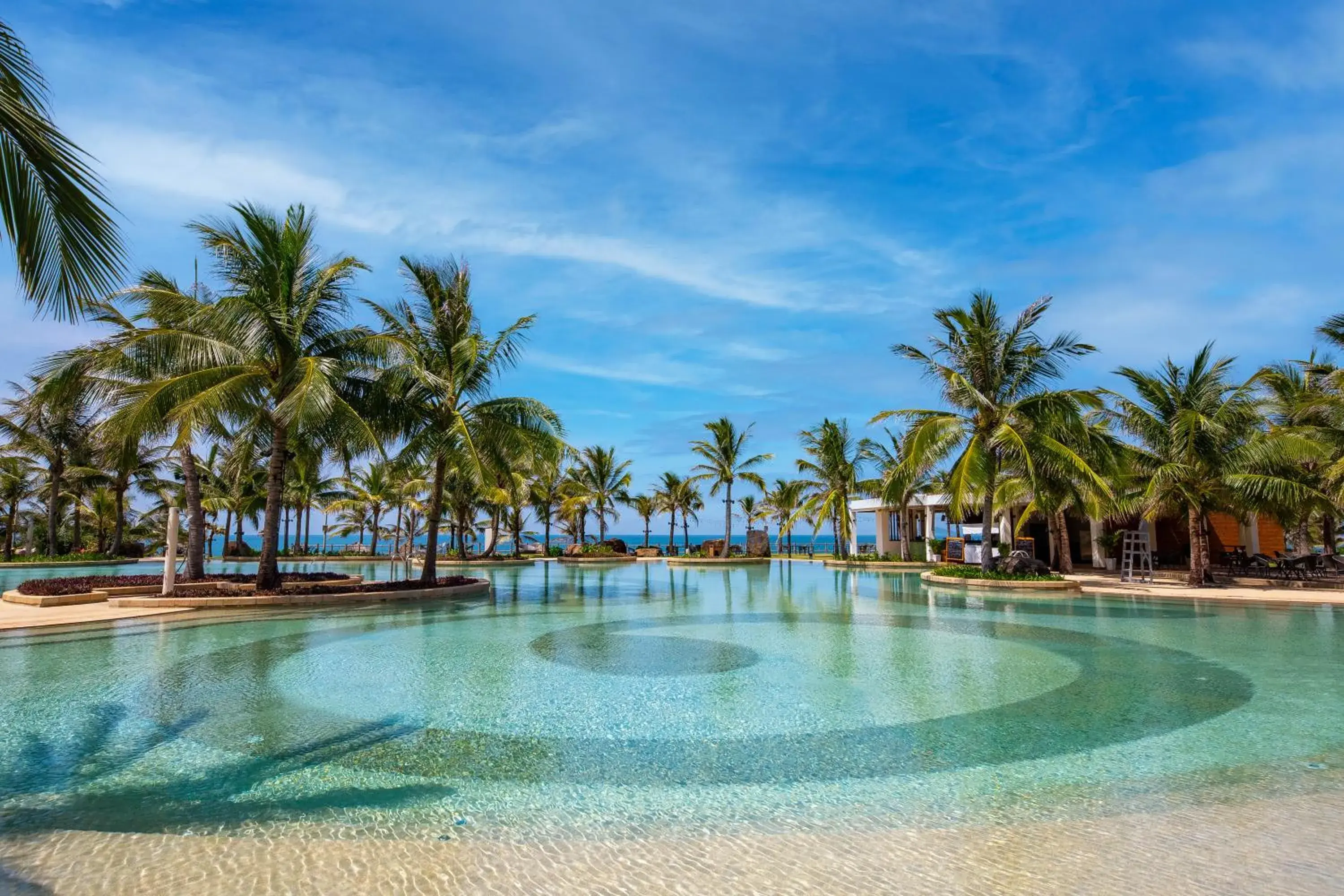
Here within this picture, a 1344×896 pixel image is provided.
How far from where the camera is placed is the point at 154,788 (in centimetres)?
420

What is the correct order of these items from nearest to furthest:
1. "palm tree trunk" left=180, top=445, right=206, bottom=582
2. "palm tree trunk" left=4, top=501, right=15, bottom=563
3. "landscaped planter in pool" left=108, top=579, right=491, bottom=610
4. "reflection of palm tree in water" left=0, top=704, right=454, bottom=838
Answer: "reflection of palm tree in water" left=0, top=704, right=454, bottom=838 → "landscaped planter in pool" left=108, top=579, right=491, bottom=610 → "palm tree trunk" left=180, top=445, right=206, bottom=582 → "palm tree trunk" left=4, top=501, right=15, bottom=563

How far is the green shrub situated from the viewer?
19094 mm

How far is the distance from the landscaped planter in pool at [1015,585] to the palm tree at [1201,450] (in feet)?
10.8

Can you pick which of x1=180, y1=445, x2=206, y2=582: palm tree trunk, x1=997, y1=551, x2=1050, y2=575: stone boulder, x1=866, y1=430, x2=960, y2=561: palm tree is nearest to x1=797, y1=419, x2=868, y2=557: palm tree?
x1=866, y1=430, x2=960, y2=561: palm tree

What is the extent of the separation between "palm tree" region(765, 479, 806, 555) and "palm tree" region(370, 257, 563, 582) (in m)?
23.9

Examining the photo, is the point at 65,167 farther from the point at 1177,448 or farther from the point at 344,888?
the point at 1177,448

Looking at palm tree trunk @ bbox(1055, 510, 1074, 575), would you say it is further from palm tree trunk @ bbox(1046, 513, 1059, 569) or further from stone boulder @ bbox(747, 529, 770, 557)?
stone boulder @ bbox(747, 529, 770, 557)

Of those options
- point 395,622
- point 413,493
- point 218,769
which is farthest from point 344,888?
point 413,493

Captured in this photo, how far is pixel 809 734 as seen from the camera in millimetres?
5496

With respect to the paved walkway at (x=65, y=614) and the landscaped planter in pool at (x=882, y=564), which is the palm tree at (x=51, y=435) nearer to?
the paved walkway at (x=65, y=614)

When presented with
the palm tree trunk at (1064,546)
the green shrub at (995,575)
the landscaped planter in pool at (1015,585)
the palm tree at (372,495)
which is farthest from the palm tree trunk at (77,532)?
the palm tree trunk at (1064,546)

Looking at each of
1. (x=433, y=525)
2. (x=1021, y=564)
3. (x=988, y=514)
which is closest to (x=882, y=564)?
(x=1021, y=564)

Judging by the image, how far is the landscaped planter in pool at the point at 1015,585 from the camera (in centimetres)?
1806

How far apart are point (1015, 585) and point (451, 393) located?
1483 centimetres
